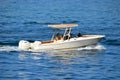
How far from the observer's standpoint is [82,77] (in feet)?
197

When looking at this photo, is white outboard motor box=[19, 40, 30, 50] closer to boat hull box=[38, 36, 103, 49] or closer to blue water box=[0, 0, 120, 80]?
blue water box=[0, 0, 120, 80]

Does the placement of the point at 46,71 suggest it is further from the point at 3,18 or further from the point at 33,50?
the point at 3,18

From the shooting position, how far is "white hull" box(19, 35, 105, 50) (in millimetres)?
74000

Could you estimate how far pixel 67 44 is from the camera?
74625 mm

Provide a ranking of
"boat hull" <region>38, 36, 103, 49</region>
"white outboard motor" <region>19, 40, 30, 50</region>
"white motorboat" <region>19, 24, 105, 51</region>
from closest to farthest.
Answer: "white outboard motor" <region>19, 40, 30, 50</region>
"white motorboat" <region>19, 24, 105, 51</region>
"boat hull" <region>38, 36, 103, 49</region>

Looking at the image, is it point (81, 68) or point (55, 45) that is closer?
point (81, 68)

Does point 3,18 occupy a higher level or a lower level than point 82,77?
higher

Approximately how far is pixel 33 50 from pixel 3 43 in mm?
6161

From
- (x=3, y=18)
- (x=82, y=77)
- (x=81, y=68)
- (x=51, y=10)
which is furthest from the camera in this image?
(x=51, y=10)

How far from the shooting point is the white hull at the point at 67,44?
7400 cm

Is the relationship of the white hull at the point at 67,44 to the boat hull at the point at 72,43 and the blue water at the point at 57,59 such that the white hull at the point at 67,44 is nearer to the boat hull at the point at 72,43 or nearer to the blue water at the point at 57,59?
the boat hull at the point at 72,43

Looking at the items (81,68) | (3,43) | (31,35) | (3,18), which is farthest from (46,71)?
(3,18)

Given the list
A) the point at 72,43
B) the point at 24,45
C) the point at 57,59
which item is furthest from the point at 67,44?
the point at 57,59

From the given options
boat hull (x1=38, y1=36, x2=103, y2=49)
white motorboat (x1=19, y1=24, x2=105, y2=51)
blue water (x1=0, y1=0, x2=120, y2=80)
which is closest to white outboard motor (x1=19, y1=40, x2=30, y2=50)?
white motorboat (x1=19, y1=24, x2=105, y2=51)
